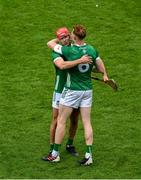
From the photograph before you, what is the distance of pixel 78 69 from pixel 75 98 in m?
0.47

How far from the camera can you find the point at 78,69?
9461 mm

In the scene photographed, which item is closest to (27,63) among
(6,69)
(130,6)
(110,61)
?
(6,69)

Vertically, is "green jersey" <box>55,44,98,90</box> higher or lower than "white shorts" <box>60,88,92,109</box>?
higher

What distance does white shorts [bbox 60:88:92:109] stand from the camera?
378 inches

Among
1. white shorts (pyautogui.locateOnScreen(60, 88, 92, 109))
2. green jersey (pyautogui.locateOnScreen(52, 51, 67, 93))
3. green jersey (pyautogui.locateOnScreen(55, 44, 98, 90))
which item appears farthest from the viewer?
green jersey (pyautogui.locateOnScreen(52, 51, 67, 93))

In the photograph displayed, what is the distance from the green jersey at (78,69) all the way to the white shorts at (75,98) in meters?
0.08

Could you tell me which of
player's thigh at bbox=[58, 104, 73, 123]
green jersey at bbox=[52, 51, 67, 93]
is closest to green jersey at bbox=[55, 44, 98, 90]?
green jersey at bbox=[52, 51, 67, 93]

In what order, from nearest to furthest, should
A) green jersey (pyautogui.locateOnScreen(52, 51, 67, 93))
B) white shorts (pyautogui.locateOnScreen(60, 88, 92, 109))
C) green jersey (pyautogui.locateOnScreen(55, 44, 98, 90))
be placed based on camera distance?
green jersey (pyautogui.locateOnScreen(55, 44, 98, 90)), white shorts (pyautogui.locateOnScreen(60, 88, 92, 109)), green jersey (pyautogui.locateOnScreen(52, 51, 67, 93))

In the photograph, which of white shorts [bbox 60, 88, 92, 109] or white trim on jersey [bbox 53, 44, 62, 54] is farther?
white shorts [bbox 60, 88, 92, 109]

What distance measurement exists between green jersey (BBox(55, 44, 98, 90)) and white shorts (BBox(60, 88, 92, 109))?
78 millimetres

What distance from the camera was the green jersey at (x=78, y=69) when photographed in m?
9.41

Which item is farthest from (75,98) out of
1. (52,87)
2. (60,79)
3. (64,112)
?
(52,87)

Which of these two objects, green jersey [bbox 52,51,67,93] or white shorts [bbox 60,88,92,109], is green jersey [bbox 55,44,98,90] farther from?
green jersey [bbox 52,51,67,93]

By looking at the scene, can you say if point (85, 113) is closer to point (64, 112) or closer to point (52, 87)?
point (64, 112)
